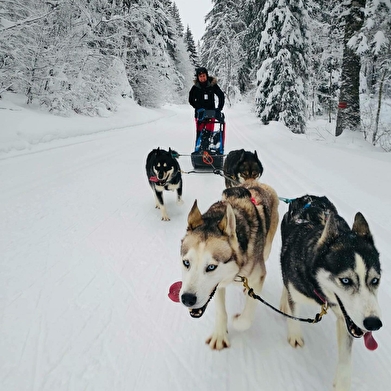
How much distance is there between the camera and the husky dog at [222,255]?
1614mm

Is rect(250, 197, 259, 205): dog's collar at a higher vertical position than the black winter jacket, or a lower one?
lower

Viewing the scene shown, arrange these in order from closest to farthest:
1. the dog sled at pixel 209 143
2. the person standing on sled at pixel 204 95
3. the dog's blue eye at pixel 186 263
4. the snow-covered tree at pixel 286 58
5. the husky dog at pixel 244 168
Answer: the dog's blue eye at pixel 186 263 < the husky dog at pixel 244 168 < the dog sled at pixel 209 143 < the person standing on sled at pixel 204 95 < the snow-covered tree at pixel 286 58

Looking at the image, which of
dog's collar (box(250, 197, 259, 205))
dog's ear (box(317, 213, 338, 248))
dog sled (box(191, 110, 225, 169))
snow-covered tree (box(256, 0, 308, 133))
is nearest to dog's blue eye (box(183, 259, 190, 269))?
dog's ear (box(317, 213, 338, 248))

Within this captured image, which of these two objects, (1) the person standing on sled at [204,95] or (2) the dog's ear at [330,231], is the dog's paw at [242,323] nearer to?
(2) the dog's ear at [330,231]

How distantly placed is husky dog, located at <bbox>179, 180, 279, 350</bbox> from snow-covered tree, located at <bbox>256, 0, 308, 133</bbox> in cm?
1375

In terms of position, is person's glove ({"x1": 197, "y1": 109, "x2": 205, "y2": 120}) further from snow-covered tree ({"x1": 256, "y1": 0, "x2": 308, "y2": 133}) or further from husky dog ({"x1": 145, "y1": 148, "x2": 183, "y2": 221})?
snow-covered tree ({"x1": 256, "y1": 0, "x2": 308, "y2": 133})

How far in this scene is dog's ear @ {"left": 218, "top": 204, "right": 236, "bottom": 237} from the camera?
1.79 metres

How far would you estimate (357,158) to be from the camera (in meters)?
7.47

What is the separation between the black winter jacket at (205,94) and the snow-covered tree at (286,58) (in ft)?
28.7

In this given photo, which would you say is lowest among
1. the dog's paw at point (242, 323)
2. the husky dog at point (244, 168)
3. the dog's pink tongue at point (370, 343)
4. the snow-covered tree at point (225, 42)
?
the dog's paw at point (242, 323)

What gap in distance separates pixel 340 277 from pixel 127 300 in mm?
1788

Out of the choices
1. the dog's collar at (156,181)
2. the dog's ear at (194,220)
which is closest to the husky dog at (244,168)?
the dog's collar at (156,181)

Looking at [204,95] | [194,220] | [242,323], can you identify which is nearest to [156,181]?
[194,220]

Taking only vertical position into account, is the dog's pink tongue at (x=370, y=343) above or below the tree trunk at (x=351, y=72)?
below
